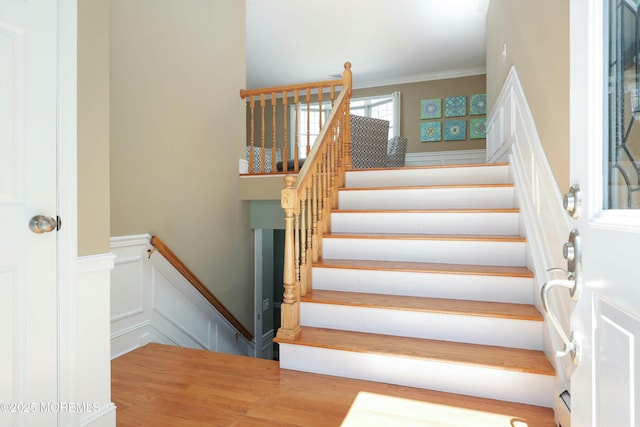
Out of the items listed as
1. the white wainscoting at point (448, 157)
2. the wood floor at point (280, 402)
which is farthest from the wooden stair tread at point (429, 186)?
the white wainscoting at point (448, 157)

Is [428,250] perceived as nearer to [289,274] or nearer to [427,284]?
[427,284]

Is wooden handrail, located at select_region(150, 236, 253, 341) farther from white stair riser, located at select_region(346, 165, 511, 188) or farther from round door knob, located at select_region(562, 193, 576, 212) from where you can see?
round door knob, located at select_region(562, 193, 576, 212)

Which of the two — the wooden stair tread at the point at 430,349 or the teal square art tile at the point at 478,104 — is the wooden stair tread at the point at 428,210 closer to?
the wooden stair tread at the point at 430,349

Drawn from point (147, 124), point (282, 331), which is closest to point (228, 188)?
point (147, 124)

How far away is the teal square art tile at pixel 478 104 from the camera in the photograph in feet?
20.2

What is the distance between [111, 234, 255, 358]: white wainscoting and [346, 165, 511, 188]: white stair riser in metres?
1.75

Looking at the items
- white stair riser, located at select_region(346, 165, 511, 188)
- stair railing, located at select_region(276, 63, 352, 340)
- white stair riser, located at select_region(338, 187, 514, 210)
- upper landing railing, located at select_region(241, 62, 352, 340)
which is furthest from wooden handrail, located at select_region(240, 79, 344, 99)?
white stair riser, located at select_region(338, 187, 514, 210)

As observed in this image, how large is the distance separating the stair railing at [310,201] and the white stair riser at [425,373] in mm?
164

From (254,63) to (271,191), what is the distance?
3.13 meters

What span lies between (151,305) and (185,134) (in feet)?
4.68

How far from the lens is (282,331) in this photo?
2.07m

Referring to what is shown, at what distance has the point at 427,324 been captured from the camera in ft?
6.60

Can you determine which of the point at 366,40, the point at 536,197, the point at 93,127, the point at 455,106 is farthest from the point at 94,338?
the point at 455,106

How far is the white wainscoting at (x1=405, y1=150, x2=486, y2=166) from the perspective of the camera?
6.23 metres
